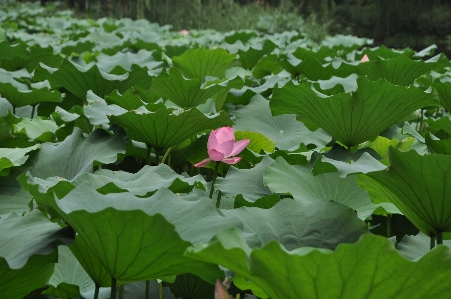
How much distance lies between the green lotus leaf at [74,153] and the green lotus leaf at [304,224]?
484 mm

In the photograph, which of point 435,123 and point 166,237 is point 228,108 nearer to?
point 435,123

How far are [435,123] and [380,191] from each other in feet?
2.10

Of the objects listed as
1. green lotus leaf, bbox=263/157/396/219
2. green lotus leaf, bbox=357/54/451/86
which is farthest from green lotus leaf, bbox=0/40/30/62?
green lotus leaf, bbox=263/157/396/219

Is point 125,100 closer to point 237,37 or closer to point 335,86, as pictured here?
point 335,86

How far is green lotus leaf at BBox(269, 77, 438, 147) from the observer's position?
1.36 meters

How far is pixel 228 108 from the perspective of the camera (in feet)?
6.20

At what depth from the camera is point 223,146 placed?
117cm

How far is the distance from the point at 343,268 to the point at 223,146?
53 cm

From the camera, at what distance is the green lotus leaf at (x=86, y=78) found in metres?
1.83

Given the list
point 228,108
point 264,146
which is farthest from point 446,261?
point 228,108

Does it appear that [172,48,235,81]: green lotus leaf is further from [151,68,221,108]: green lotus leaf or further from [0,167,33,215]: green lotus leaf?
[0,167,33,215]: green lotus leaf

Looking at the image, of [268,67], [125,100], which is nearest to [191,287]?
[125,100]

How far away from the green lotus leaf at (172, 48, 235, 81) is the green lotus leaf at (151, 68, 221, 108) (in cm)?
63

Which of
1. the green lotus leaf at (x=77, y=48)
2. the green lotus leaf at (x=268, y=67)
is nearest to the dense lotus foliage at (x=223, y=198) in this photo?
the green lotus leaf at (x=268, y=67)
